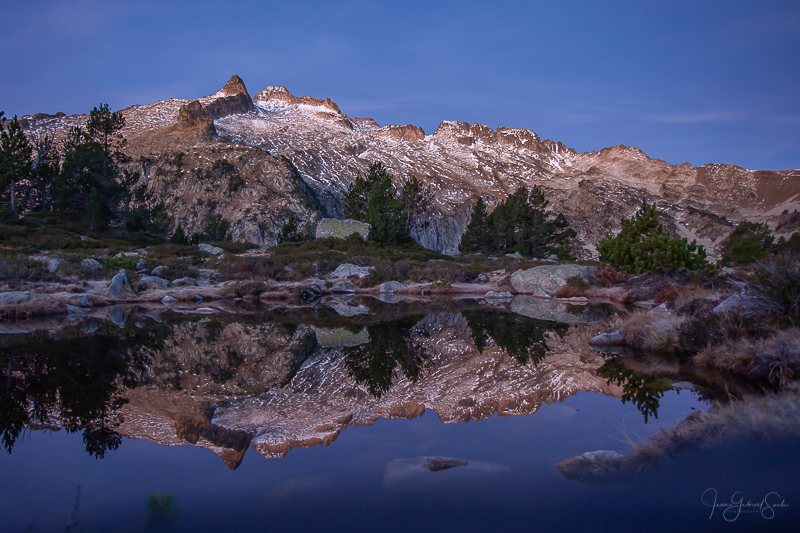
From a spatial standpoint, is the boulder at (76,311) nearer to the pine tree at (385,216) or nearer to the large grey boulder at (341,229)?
the large grey boulder at (341,229)

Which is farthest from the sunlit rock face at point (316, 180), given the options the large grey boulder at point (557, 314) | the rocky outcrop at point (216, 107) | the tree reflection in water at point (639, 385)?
the tree reflection in water at point (639, 385)

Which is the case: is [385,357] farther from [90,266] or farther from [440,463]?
[90,266]

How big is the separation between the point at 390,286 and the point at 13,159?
36.5 m

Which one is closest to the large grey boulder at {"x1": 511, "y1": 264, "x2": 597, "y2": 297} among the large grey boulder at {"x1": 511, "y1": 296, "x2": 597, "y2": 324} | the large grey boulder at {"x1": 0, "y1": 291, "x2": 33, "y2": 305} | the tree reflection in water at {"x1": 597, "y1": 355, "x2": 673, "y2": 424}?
the large grey boulder at {"x1": 511, "y1": 296, "x2": 597, "y2": 324}

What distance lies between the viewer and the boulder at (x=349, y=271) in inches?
848

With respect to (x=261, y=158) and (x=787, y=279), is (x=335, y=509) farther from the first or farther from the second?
(x=261, y=158)

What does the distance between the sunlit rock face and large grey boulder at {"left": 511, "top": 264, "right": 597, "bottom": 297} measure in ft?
158

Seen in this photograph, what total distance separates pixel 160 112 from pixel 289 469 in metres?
182

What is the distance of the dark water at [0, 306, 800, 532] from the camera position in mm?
2174

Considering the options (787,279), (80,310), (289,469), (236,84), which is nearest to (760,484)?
(289,469)

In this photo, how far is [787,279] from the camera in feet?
17.2

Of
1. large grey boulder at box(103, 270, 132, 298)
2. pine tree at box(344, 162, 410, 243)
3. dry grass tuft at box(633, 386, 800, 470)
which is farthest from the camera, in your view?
pine tree at box(344, 162, 410, 243)
